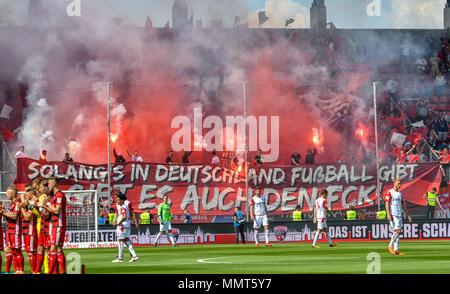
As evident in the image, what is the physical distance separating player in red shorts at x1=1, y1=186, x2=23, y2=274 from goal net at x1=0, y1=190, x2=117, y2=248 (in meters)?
16.1

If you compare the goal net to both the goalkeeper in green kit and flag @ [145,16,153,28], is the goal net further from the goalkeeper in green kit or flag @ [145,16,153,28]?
flag @ [145,16,153,28]

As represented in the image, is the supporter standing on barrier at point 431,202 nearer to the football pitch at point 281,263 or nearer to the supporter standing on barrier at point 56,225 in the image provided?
the football pitch at point 281,263

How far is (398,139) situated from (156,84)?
15.9m

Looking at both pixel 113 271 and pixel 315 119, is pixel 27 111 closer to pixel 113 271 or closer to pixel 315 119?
pixel 315 119

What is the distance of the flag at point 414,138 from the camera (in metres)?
44.8

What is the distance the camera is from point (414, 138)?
45.2m

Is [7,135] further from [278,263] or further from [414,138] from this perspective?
[278,263]

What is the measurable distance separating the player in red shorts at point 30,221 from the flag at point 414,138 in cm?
3145

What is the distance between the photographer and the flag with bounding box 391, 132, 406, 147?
46062 mm

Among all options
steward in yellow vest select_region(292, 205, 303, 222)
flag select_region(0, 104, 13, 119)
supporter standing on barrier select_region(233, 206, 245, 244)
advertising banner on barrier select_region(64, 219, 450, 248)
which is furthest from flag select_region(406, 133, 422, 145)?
flag select_region(0, 104, 13, 119)

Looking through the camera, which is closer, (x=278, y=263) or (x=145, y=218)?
(x=278, y=263)

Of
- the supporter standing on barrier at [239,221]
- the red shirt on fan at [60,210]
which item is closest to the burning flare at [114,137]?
the supporter standing on barrier at [239,221]

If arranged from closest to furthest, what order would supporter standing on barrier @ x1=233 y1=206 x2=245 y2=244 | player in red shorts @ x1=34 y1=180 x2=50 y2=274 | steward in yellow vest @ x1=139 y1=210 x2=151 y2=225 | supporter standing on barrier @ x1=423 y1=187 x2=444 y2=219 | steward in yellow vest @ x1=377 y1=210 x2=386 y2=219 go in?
player in red shorts @ x1=34 y1=180 x2=50 y2=274
supporter standing on barrier @ x1=233 y1=206 x2=245 y2=244
steward in yellow vest @ x1=139 y1=210 x2=151 y2=225
steward in yellow vest @ x1=377 y1=210 x2=386 y2=219
supporter standing on barrier @ x1=423 y1=187 x2=444 y2=219

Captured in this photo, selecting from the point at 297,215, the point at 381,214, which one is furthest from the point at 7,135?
the point at 381,214
